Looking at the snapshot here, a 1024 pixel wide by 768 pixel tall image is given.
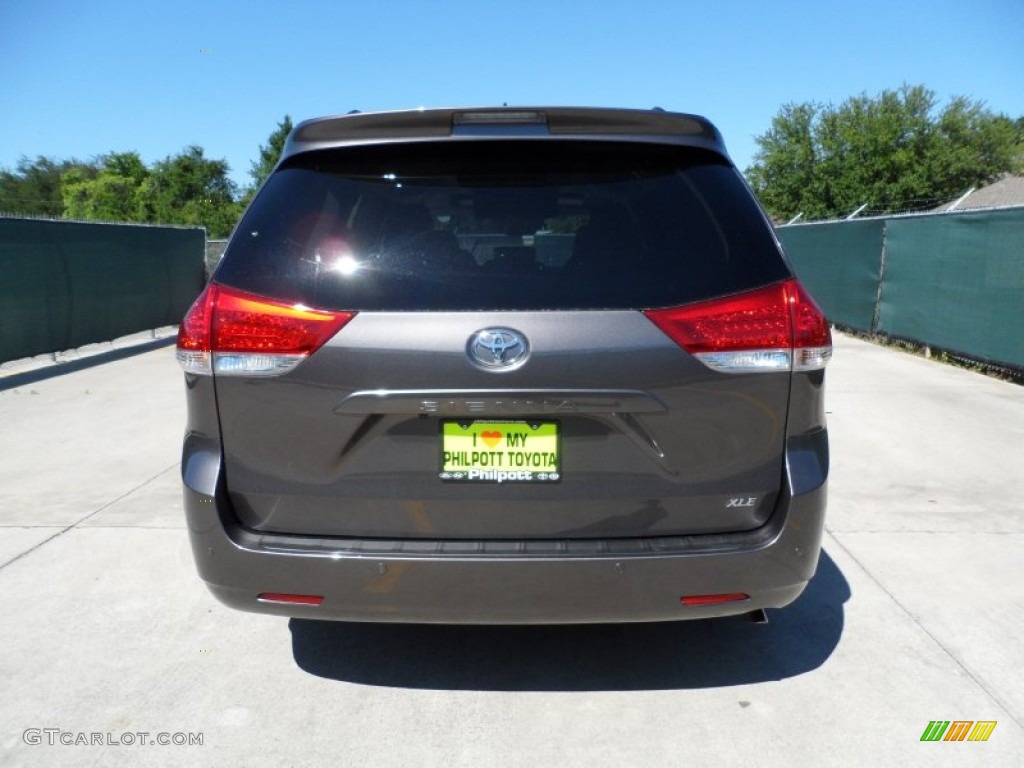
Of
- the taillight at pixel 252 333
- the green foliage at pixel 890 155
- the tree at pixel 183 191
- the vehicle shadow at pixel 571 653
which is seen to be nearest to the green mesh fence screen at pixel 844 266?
the vehicle shadow at pixel 571 653

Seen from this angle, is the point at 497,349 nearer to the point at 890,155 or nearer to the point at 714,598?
the point at 714,598

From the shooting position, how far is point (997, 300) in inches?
380

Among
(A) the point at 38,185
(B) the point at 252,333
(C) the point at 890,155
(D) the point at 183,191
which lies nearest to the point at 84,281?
(B) the point at 252,333

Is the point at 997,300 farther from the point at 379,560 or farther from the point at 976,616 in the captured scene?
the point at 379,560

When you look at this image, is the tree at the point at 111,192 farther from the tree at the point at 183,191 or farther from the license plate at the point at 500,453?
the license plate at the point at 500,453

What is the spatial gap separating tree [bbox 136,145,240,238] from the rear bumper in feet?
226

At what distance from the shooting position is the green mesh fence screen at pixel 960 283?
9.35 m

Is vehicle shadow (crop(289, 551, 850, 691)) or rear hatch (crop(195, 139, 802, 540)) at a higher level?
rear hatch (crop(195, 139, 802, 540))

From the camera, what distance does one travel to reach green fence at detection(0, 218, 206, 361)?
10500 mm

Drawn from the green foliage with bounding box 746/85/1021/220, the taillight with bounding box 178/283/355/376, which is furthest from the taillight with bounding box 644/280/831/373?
the green foliage with bounding box 746/85/1021/220

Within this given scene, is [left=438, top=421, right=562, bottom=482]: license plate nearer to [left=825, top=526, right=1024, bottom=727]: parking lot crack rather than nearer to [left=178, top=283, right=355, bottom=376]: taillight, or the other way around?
[left=178, top=283, right=355, bottom=376]: taillight

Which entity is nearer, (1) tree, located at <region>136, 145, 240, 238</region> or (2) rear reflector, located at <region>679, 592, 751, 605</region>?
(2) rear reflector, located at <region>679, 592, 751, 605</region>

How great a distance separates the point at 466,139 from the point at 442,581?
1.31m

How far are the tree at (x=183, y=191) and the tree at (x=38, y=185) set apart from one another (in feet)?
60.9
